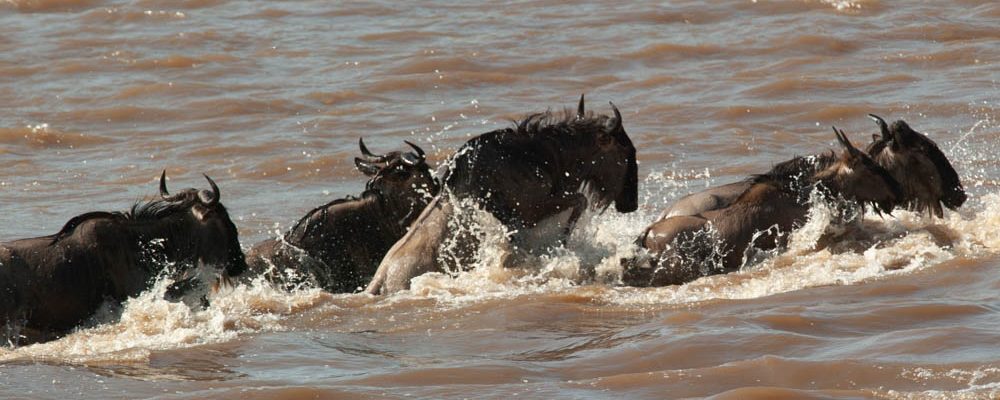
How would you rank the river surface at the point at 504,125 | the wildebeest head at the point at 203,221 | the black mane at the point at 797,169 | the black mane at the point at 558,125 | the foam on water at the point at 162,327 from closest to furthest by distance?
the river surface at the point at 504,125
the foam on water at the point at 162,327
the wildebeest head at the point at 203,221
the black mane at the point at 558,125
the black mane at the point at 797,169

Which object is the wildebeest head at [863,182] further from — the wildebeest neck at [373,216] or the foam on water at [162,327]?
the foam on water at [162,327]

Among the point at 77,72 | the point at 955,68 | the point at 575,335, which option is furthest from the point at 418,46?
the point at 575,335

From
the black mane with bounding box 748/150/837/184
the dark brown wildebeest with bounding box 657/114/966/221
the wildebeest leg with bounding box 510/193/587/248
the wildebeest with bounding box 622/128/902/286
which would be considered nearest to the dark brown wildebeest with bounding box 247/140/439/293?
the wildebeest leg with bounding box 510/193/587/248

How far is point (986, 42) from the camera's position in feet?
63.7

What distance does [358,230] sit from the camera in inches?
442

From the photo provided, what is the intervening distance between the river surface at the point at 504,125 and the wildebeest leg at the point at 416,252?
247mm

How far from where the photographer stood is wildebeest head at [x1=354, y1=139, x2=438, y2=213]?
436 inches

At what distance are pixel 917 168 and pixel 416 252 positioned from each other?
3380 mm

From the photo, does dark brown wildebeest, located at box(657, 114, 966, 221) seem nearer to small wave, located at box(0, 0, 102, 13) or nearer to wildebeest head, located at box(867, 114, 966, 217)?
wildebeest head, located at box(867, 114, 966, 217)

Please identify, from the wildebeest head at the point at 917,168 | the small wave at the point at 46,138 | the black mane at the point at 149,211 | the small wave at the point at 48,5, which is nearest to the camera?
the black mane at the point at 149,211

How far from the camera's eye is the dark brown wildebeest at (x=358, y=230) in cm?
1109

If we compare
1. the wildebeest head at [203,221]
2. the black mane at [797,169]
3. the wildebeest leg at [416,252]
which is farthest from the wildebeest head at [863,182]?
the wildebeest head at [203,221]

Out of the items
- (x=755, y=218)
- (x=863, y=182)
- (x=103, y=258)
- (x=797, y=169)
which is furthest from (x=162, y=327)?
(x=863, y=182)

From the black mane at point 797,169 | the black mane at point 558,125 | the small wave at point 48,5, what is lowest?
the black mane at point 797,169
